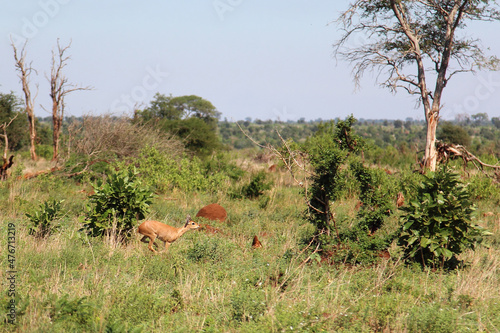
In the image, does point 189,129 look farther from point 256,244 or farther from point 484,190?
point 256,244

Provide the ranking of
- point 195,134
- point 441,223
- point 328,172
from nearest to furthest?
point 441,223 → point 328,172 → point 195,134

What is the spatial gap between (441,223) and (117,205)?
4496mm

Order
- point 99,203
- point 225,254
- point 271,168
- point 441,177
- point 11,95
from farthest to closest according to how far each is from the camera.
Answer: point 11,95
point 271,168
point 99,203
point 225,254
point 441,177

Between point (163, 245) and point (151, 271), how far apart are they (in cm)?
139

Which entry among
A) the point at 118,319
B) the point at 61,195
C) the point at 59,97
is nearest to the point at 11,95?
the point at 59,97

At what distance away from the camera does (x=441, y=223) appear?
19.5 ft

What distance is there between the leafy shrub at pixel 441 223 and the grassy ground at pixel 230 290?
286 millimetres

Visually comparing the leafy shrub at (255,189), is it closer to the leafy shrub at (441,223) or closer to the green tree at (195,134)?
the leafy shrub at (441,223)

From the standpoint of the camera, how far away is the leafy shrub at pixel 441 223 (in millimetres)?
5852

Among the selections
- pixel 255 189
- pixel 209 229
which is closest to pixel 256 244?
pixel 209 229

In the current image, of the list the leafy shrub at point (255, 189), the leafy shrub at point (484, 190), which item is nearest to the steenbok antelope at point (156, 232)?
the leafy shrub at point (255, 189)

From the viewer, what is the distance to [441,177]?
6027 mm

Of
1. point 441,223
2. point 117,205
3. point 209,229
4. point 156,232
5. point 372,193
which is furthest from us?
point 209,229

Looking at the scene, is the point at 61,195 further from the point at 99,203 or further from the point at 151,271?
the point at 151,271
